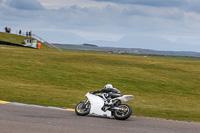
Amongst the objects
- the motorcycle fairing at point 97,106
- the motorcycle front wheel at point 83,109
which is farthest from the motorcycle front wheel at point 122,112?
the motorcycle front wheel at point 83,109

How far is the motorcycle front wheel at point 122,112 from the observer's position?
1237 centimetres

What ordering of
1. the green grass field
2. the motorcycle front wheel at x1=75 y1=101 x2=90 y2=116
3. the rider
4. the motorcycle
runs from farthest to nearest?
the green grass field, the motorcycle front wheel at x1=75 y1=101 x2=90 y2=116, the rider, the motorcycle

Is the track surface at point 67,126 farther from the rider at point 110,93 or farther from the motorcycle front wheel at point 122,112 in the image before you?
the rider at point 110,93

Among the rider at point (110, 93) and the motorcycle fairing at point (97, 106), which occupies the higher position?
the rider at point (110, 93)

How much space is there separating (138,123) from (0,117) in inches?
189

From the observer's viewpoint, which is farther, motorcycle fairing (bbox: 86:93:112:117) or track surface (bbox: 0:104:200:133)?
motorcycle fairing (bbox: 86:93:112:117)

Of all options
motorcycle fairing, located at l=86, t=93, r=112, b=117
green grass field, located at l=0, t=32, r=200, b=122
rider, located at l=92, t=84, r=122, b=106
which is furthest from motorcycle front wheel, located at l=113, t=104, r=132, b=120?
green grass field, located at l=0, t=32, r=200, b=122

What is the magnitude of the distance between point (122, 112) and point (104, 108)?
804 millimetres

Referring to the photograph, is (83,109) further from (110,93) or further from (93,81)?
(93,81)

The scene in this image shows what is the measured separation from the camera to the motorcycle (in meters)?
12.5

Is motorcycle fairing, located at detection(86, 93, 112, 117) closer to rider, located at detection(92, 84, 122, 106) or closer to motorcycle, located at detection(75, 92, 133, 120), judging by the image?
motorcycle, located at detection(75, 92, 133, 120)

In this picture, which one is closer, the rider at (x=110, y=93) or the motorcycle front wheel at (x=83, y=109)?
the rider at (x=110, y=93)

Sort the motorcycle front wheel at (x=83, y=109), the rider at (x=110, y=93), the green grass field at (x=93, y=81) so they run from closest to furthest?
the rider at (x=110, y=93), the motorcycle front wheel at (x=83, y=109), the green grass field at (x=93, y=81)

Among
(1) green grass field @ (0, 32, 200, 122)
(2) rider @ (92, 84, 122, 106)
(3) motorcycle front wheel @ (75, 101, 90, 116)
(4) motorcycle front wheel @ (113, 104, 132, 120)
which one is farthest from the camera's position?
(1) green grass field @ (0, 32, 200, 122)
